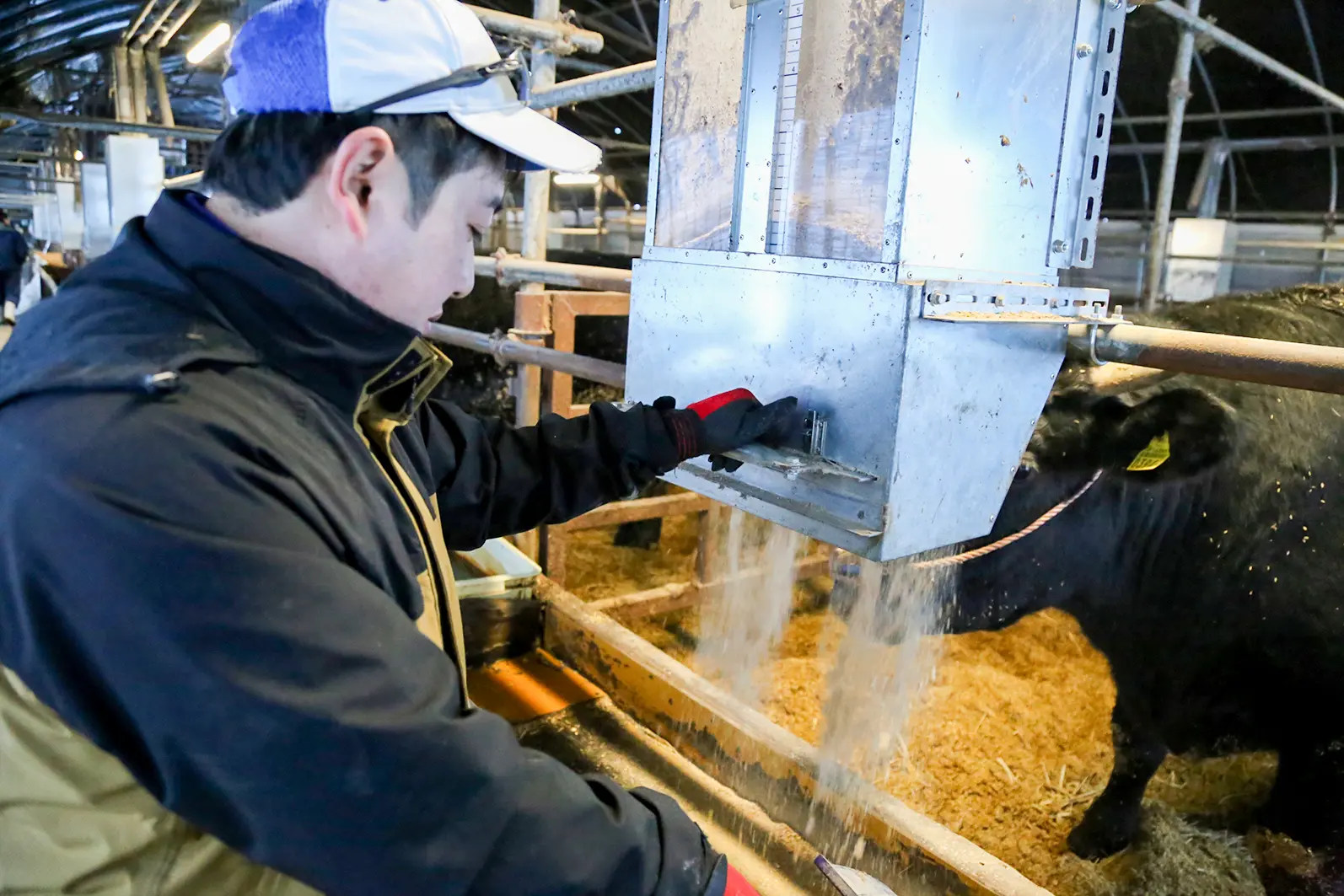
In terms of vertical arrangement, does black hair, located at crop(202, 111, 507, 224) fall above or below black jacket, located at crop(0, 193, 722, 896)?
above

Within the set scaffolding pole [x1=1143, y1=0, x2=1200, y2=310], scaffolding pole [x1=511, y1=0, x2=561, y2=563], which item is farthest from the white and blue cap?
Answer: scaffolding pole [x1=1143, y1=0, x2=1200, y2=310]

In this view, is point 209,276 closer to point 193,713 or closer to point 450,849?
point 193,713

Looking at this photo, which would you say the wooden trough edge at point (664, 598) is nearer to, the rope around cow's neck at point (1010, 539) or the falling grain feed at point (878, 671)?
the falling grain feed at point (878, 671)

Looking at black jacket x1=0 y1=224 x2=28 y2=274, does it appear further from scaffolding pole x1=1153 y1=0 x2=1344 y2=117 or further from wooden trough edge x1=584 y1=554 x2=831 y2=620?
scaffolding pole x1=1153 y1=0 x2=1344 y2=117

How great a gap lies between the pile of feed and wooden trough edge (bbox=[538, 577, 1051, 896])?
2.60 ft

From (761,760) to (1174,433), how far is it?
4.50ft

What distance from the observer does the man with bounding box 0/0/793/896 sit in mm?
739

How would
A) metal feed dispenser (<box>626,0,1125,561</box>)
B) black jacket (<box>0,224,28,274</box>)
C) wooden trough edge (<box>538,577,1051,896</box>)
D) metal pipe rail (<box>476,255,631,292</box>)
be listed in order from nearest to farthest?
1. metal feed dispenser (<box>626,0,1125,561</box>)
2. wooden trough edge (<box>538,577,1051,896</box>)
3. metal pipe rail (<box>476,255,631,292</box>)
4. black jacket (<box>0,224,28,274</box>)

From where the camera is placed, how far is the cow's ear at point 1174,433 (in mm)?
2133

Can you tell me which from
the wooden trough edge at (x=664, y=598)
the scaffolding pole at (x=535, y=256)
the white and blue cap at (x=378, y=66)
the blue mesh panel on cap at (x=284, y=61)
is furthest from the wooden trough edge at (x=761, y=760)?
the blue mesh panel on cap at (x=284, y=61)

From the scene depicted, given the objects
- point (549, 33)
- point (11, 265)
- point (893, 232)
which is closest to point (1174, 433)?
point (893, 232)

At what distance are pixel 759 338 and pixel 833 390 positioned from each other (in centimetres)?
19

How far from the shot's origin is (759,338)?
1538mm

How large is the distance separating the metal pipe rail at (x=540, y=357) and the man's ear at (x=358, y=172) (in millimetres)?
1177
